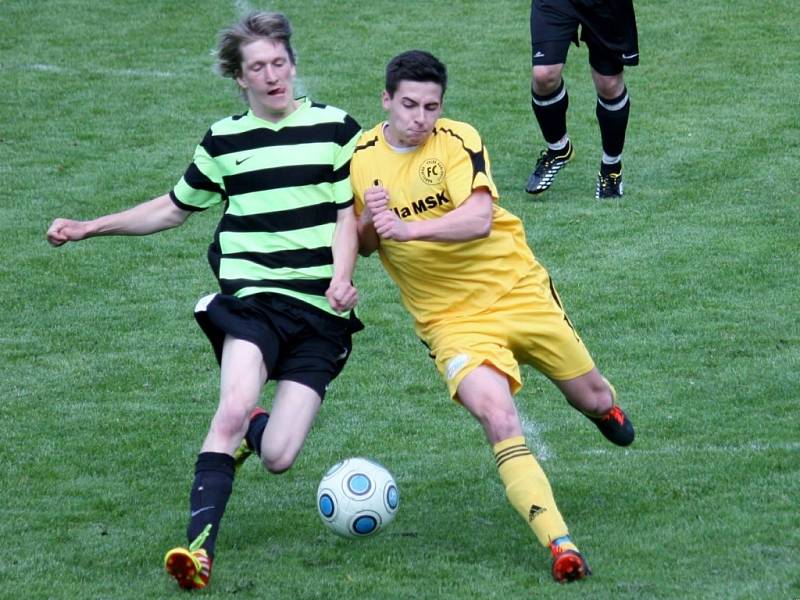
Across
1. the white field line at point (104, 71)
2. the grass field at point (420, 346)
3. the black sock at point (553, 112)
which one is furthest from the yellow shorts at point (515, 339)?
the white field line at point (104, 71)

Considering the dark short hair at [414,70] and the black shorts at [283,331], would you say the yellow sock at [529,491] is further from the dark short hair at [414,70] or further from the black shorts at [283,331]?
the dark short hair at [414,70]

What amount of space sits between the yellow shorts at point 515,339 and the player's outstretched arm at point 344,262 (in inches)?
16.1

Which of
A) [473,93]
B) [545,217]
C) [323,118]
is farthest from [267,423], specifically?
[473,93]

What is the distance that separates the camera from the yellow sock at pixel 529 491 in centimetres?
526

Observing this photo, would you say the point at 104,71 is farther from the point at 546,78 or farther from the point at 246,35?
the point at 246,35

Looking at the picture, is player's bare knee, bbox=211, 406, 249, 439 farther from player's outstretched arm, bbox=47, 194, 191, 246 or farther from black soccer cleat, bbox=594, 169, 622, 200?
black soccer cleat, bbox=594, 169, 622, 200

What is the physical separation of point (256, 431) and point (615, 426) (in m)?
1.51

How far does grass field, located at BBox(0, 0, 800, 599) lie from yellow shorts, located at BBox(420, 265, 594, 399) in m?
0.63

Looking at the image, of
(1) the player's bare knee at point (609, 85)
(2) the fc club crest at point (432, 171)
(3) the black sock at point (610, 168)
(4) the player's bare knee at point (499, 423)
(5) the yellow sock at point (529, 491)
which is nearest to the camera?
(5) the yellow sock at point (529, 491)

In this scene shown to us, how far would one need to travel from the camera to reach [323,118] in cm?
603

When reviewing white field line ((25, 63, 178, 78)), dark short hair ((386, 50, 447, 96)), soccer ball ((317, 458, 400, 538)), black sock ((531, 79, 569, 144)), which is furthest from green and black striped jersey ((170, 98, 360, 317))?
white field line ((25, 63, 178, 78))

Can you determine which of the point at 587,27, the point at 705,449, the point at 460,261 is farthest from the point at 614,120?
the point at 460,261

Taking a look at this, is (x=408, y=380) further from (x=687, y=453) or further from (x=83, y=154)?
(x=83, y=154)

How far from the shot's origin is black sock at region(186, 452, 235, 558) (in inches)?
211
